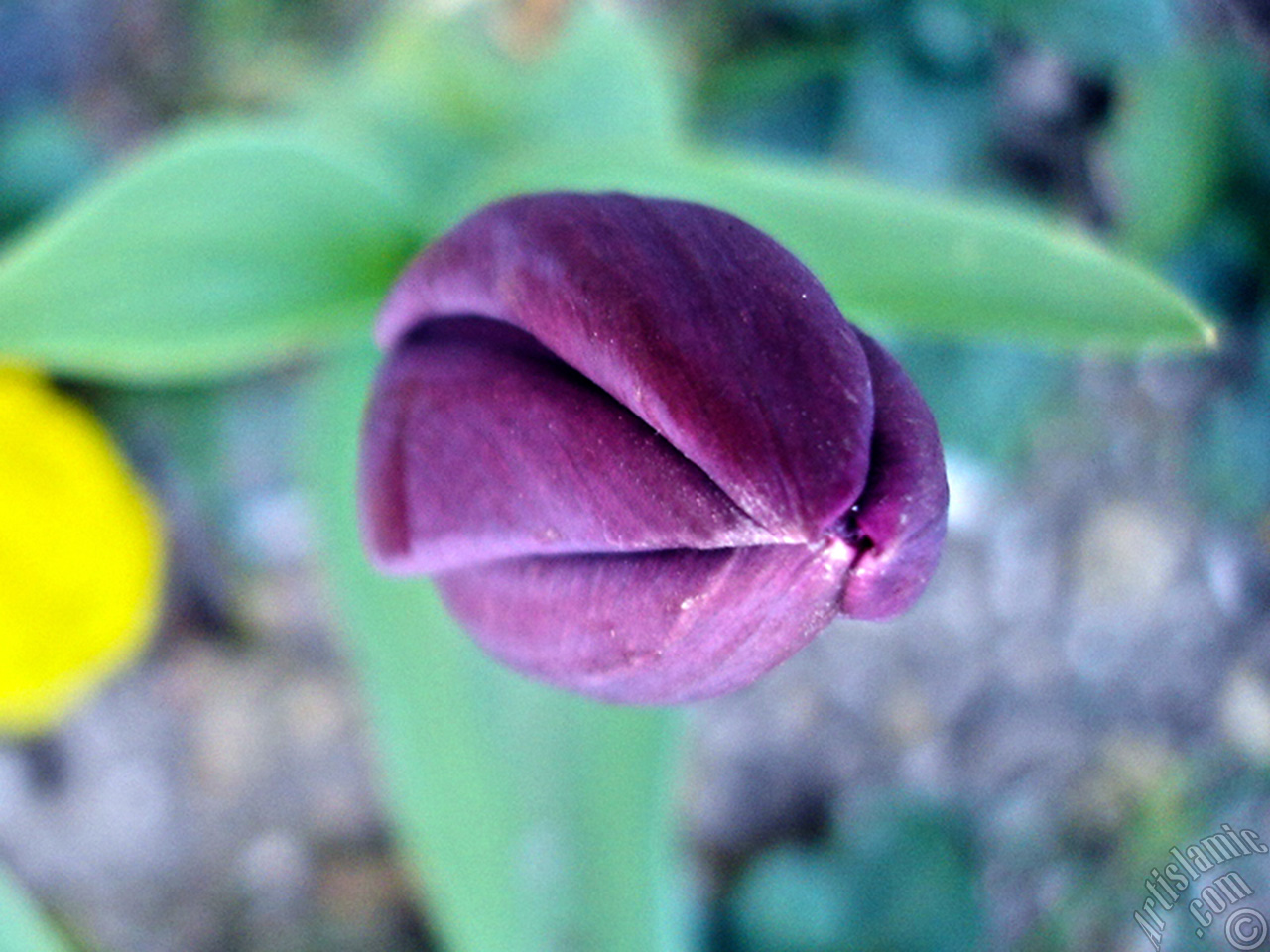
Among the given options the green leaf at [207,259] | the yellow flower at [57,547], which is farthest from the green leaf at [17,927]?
the green leaf at [207,259]

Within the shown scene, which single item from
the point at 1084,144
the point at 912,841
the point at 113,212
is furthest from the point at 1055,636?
the point at 113,212

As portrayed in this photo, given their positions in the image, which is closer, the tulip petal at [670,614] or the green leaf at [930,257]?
the tulip petal at [670,614]

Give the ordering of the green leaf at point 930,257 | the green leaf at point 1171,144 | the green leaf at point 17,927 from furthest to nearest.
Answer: the green leaf at point 1171,144
the green leaf at point 17,927
the green leaf at point 930,257

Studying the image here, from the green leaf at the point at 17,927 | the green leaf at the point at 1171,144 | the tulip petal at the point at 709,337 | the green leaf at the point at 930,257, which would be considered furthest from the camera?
the green leaf at the point at 1171,144

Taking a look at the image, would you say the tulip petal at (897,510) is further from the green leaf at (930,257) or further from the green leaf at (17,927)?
the green leaf at (17,927)

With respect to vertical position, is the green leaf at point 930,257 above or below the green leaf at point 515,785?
above

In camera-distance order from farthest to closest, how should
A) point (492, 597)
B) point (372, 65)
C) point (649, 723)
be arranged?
1. point (372, 65)
2. point (649, 723)
3. point (492, 597)

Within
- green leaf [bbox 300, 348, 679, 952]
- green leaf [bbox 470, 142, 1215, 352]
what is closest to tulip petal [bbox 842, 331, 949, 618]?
green leaf [bbox 470, 142, 1215, 352]

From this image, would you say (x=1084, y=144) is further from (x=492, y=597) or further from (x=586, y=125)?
(x=492, y=597)

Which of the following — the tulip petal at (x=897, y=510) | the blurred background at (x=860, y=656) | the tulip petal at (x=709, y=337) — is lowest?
the blurred background at (x=860, y=656)
